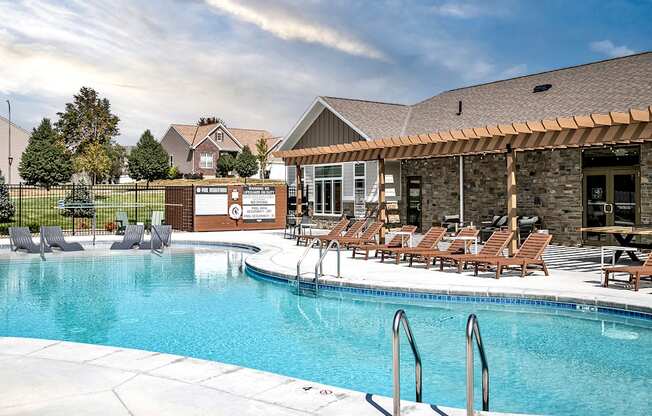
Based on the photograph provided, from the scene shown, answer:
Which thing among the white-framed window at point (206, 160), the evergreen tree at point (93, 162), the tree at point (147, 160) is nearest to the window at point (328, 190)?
the tree at point (147, 160)

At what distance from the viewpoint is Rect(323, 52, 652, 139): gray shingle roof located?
57.5 feet

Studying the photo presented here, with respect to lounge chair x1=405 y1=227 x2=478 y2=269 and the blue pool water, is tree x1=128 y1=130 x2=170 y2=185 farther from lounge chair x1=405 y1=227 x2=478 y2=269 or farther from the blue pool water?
lounge chair x1=405 y1=227 x2=478 y2=269

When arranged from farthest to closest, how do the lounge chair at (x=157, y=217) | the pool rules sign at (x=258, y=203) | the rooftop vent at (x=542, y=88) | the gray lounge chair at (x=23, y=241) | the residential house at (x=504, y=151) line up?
1. the pool rules sign at (x=258, y=203)
2. the lounge chair at (x=157, y=217)
3. the rooftop vent at (x=542, y=88)
4. the gray lounge chair at (x=23, y=241)
5. the residential house at (x=504, y=151)

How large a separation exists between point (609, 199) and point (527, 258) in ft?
22.3

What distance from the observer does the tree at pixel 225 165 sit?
176 ft

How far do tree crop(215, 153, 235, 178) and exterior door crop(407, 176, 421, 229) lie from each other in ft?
111

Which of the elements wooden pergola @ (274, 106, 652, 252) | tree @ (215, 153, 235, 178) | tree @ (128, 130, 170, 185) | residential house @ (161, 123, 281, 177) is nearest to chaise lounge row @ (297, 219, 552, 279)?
wooden pergola @ (274, 106, 652, 252)

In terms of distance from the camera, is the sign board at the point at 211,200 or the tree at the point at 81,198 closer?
the sign board at the point at 211,200

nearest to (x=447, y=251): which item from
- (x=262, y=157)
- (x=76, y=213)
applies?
(x=76, y=213)

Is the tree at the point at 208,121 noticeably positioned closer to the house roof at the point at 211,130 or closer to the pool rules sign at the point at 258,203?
the house roof at the point at 211,130

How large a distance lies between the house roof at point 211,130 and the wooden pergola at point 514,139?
134 feet

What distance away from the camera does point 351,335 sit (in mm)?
7863

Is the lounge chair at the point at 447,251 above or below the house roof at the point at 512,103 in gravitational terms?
below

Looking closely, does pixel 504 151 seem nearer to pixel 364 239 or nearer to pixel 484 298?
pixel 364 239
